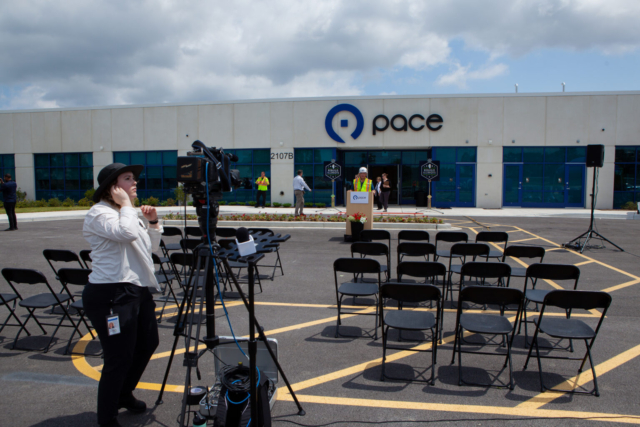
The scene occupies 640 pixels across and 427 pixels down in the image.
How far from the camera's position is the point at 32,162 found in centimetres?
2633

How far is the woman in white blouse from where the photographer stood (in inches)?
110

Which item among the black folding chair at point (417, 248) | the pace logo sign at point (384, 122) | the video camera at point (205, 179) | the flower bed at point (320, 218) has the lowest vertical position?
the flower bed at point (320, 218)

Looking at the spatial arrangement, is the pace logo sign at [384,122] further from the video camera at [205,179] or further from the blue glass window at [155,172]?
the video camera at [205,179]

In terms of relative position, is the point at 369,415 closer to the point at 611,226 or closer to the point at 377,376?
the point at 377,376

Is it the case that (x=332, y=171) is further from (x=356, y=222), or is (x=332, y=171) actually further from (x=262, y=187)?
(x=356, y=222)

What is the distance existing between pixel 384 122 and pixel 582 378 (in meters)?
20.1

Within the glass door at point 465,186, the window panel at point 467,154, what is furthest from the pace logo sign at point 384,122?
the glass door at point 465,186

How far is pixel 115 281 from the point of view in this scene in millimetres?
2836

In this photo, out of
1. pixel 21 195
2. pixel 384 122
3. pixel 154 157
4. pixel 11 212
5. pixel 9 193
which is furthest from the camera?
pixel 21 195

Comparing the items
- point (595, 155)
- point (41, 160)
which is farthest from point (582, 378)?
point (41, 160)

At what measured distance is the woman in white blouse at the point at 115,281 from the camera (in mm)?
2807

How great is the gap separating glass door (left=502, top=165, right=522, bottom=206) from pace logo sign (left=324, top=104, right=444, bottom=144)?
455 cm

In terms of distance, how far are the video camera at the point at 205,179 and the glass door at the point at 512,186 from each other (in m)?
22.7

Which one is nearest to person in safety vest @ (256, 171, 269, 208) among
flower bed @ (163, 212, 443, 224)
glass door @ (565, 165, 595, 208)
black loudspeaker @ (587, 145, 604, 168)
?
flower bed @ (163, 212, 443, 224)
